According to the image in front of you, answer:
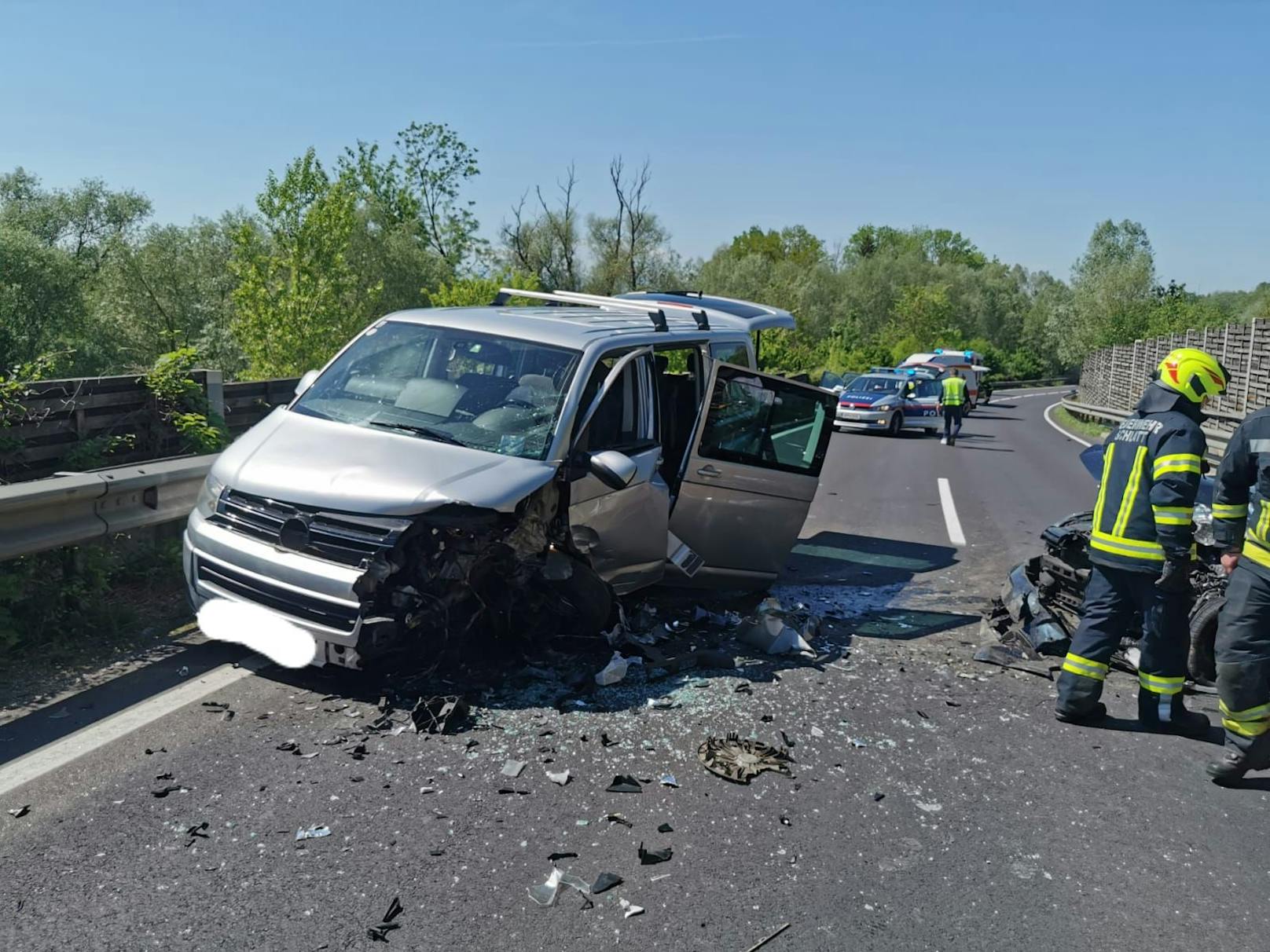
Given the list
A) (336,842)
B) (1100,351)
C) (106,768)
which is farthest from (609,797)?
(1100,351)

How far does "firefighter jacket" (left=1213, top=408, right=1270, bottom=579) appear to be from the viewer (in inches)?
181

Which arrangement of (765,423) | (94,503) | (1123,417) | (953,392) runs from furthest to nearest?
(1123,417), (953,392), (765,423), (94,503)

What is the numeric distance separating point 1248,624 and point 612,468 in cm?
309

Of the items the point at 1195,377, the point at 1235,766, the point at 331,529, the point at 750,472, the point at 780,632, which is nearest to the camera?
the point at 1235,766

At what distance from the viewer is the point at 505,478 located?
5.15 metres

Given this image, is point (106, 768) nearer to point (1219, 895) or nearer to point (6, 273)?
point (1219, 895)

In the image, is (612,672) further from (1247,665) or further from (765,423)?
(1247,665)

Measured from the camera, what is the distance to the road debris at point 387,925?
10.1 ft

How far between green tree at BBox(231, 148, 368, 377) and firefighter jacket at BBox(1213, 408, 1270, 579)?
716 inches

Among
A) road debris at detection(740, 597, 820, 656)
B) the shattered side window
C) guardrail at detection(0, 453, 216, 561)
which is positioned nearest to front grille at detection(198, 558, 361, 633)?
guardrail at detection(0, 453, 216, 561)

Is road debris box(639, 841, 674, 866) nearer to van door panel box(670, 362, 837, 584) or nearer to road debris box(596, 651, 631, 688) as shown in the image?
road debris box(596, 651, 631, 688)

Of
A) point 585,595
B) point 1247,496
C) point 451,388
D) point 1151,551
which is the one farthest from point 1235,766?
point 451,388

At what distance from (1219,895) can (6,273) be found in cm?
4817

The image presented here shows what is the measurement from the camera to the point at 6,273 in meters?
41.9
